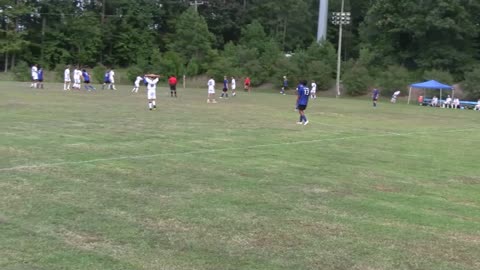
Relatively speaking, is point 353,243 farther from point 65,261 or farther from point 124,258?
point 65,261

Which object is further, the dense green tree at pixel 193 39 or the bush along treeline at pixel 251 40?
the dense green tree at pixel 193 39

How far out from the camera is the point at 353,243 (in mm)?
6254

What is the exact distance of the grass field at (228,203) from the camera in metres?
5.71

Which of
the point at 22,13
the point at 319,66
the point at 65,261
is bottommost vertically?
the point at 65,261

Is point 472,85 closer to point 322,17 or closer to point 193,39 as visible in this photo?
point 322,17

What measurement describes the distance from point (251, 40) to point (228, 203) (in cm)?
6989

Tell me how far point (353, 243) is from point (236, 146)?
820 cm

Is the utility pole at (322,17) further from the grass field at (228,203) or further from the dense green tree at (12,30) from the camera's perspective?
the grass field at (228,203)

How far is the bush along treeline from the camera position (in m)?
62.2

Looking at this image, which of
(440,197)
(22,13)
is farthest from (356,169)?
(22,13)

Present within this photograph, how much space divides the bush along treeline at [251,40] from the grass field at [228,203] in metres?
46.5

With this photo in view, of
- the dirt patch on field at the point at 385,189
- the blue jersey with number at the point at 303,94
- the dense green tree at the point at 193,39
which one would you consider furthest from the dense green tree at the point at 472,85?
the dirt patch on field at the point at 385,189

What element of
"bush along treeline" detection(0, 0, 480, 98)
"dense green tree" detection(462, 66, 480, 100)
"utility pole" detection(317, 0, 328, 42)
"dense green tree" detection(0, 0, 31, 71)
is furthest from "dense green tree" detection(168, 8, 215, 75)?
"dense green tree" detection(462, 66, 480, 100)

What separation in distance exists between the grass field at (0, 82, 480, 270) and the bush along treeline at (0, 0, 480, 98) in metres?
46.5
